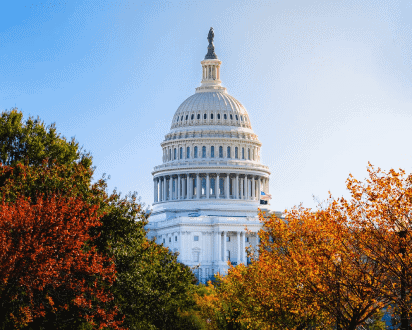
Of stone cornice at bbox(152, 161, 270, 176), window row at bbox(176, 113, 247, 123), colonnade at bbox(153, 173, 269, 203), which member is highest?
window row at bbox(176, 113, 247, 123)

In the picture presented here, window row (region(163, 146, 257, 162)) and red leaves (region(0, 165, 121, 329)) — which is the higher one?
window row (region(163, 146, 257, 162))

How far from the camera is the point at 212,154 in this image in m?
193

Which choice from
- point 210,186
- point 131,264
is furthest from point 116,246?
point 210,186

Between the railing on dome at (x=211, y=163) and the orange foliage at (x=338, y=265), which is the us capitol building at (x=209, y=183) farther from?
the orange foliage at (x=338, y=265)

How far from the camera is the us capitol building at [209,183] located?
168375 millimetres

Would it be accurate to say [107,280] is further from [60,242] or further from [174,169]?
[174,169]

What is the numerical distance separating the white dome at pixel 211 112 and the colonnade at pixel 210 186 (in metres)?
13.3

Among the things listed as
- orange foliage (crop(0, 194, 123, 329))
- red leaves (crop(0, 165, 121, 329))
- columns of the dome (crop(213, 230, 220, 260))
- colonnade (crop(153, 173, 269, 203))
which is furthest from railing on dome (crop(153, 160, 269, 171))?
orange foliage (crop(0, 194, 123, 329))

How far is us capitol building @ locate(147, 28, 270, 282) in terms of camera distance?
168375 mm

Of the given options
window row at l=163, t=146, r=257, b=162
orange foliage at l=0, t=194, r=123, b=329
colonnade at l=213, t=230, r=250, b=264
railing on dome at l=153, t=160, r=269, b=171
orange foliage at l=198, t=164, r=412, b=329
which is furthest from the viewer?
window row at l=163, t=146, r=257, b=162

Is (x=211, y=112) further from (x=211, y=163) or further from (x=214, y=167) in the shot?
(x=214, y=167)

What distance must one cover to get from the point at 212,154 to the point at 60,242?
6021 inches

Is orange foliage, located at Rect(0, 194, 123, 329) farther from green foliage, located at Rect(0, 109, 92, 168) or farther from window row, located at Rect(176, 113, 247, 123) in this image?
window row, located at Rect(176, 113, 247, 123)

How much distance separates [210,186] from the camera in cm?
19012
